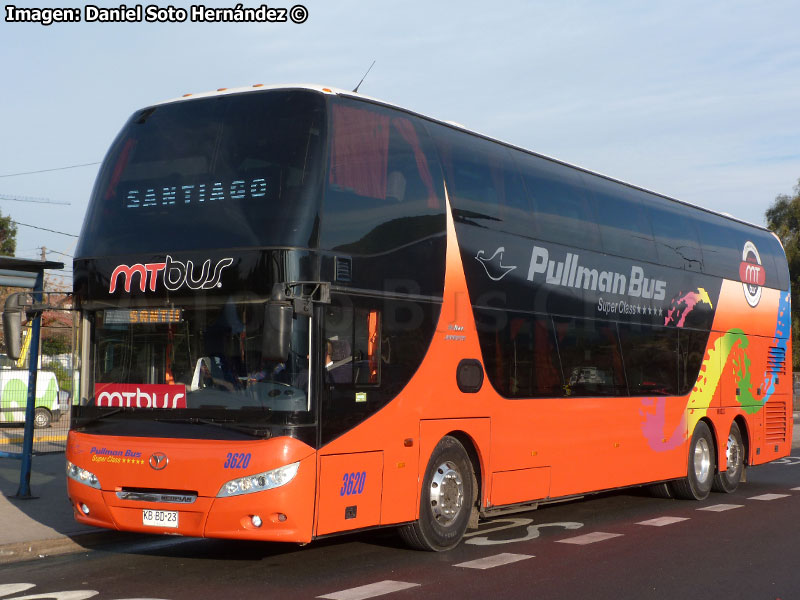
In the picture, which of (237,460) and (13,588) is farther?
(237,460)

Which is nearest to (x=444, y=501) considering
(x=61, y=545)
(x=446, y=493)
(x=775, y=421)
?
(x=446, y=493)

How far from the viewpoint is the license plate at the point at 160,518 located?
29.8ft

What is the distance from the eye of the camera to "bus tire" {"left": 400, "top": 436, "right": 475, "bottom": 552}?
Answer: 10.3 metres

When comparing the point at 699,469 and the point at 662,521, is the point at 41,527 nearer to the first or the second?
the point at 662,521

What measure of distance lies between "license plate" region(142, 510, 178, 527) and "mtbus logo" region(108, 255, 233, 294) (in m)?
1.93

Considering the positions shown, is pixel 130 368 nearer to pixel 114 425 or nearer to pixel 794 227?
pixel 114 425

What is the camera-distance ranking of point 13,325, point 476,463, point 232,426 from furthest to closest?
1. point 476,463
2. point 13,325
3. point 232,426

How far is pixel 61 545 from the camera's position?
10617 millimetres

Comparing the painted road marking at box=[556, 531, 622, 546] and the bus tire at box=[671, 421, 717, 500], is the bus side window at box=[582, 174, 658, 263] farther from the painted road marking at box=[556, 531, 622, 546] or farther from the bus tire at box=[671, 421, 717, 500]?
the painted road marking at box=[556, 531, 622, 546]

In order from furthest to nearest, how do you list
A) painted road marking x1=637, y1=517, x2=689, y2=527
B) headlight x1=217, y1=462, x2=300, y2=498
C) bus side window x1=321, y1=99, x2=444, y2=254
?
painted road marking x1=637, y1=517, x2=689, y2=527, bus side window x1=321, y1=99, x2=444, y2=254, headlight x1=217, y1=462, x2=300, y2=498

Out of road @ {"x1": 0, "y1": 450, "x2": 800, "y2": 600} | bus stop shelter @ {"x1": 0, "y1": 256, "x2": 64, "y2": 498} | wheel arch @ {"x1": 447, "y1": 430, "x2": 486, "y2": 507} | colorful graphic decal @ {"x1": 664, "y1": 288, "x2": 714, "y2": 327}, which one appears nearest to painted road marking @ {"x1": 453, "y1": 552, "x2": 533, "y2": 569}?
road @ {"x1": 0, "y1": 450, "x2": 800, "y2": 600}

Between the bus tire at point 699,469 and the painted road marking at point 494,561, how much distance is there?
19.9 ft

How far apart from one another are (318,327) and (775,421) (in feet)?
38.7

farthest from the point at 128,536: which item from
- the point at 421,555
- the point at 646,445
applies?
the point at 646,445
